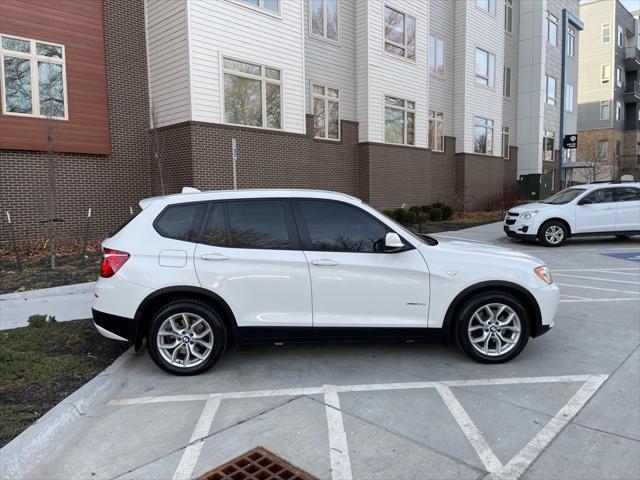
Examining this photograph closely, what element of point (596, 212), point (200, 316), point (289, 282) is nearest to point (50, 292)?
point (200, 316)

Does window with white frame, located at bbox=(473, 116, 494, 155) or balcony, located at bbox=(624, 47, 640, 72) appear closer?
window with white frame, located at bbox=(473, 116, 494, 155)

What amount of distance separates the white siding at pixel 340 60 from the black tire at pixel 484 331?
12.9 m

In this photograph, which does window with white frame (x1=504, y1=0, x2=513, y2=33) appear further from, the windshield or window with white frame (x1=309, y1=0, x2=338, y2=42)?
the windshield

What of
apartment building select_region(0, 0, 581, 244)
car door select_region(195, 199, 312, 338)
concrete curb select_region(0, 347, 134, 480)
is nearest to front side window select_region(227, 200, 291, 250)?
car door select_region(195, 199, 312, 338)

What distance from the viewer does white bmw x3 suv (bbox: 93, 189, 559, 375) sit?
451 centimetres

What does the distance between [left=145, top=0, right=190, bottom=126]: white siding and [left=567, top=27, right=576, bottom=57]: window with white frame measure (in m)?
28.6

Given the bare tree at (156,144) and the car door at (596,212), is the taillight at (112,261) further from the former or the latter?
the car door at (596,212)

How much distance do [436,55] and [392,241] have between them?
2037 centimetres

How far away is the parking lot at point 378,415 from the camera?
316cm

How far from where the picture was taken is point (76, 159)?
12.6 metres

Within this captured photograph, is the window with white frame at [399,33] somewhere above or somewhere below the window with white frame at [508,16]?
below

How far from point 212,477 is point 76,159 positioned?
11.6m

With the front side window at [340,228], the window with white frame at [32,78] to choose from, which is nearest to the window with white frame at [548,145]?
the window with white frame at [32,78]

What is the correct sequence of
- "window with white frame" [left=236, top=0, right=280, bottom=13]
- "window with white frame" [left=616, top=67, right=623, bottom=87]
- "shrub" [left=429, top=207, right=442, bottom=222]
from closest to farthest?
"window with white frame" [left=236, top=0, right=280, bottom=13] < "shrub" [left=429, top=207, right=442, bottom=222] < "window with white frame" [left=616, top=67, right=623, bottom=87]
